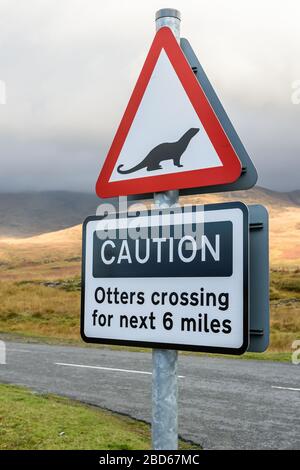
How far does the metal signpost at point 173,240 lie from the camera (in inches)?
71.1

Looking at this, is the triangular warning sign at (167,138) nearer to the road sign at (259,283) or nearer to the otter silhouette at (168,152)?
the otter silhouette at (168,152)

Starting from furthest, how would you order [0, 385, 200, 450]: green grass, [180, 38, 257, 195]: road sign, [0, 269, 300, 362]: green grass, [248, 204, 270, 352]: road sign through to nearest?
[0, 269, 300, 362]: green grass, [0, 385, 200, 450]: green grass, [180, 38, 257, 195]: road sign, [248, 204, 270, 352]: road sign

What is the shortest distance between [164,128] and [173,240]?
442mm

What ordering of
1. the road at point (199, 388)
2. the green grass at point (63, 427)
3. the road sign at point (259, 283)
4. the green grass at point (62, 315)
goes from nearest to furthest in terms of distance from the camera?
the road sign at point (259, 283), the green grass at point (63, 427), the road at point (199, 388), the green grass at point (62, 315)

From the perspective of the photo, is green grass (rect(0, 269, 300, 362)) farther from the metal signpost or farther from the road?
the metal signpost

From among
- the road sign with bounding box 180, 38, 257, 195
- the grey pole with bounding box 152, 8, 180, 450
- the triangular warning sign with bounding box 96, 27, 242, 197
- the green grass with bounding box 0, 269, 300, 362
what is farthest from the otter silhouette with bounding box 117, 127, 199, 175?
the green grass with bounding box 0, 269, 300, 362

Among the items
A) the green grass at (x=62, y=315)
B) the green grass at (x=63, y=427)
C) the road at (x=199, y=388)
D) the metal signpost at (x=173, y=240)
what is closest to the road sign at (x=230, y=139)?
the metal signpost at (x=173, y=240)

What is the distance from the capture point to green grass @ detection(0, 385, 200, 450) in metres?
5.23

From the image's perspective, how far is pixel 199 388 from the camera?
8.73 m

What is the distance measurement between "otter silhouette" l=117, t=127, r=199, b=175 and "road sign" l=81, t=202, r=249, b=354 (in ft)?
0.65

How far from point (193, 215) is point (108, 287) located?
1.53 feet

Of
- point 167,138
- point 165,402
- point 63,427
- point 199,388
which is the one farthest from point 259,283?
point 199,388

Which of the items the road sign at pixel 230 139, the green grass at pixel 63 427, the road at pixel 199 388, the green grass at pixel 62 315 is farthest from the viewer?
the green grass at pixel 62 315
